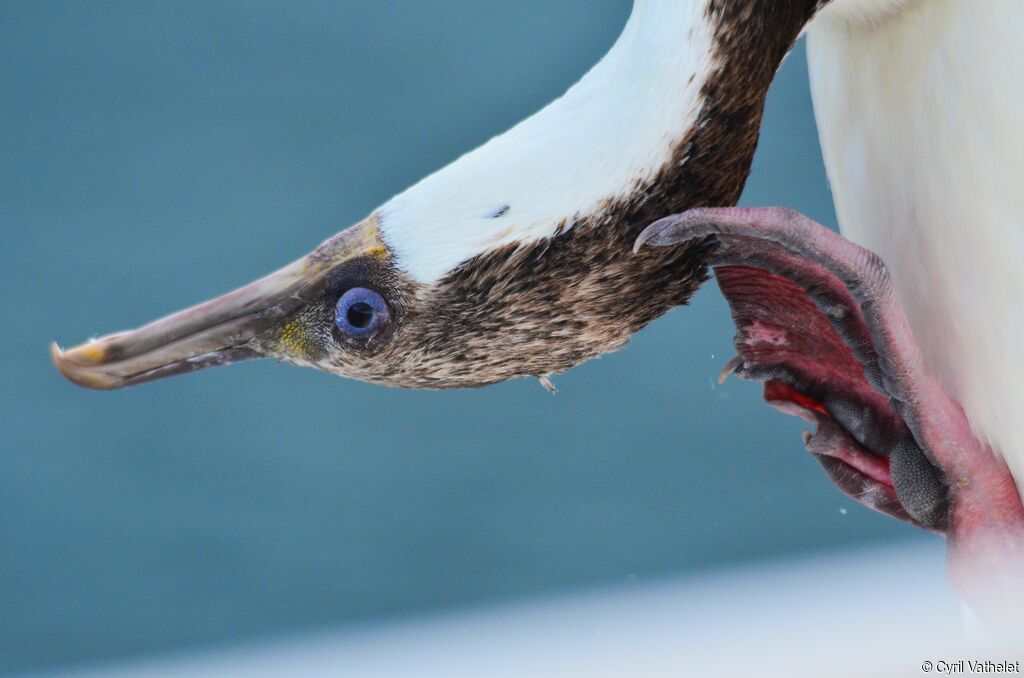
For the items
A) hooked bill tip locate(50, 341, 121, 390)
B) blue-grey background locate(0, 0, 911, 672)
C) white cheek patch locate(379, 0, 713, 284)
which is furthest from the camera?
blue-grey background locate(0, 0, 911, 672)

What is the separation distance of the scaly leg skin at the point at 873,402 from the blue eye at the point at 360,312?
351 millimetres

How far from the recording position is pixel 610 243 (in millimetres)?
1472

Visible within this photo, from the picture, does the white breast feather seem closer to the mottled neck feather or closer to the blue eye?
the mottled neck feather

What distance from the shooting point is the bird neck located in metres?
1.45

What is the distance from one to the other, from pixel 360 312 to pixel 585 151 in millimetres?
303

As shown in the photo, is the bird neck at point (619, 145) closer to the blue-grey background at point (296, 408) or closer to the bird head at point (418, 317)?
the bird head at point (418, 317)

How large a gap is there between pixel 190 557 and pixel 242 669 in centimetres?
223

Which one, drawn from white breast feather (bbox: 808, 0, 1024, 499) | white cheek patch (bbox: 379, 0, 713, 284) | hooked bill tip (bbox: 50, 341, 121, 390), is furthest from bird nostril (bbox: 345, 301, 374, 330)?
white breast feather (bbox: 808, 0, 1024, 499)

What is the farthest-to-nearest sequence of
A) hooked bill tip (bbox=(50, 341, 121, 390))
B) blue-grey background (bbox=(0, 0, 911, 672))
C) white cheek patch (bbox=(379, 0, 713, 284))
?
blue-grey background (bbox=(0, 0, 911, 672))
hooked bill tip (bbox=(50, 341, 121, 390))
white cheek patch (bbox=(379, 0, 713, 284))

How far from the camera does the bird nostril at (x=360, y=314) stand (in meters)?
1.54

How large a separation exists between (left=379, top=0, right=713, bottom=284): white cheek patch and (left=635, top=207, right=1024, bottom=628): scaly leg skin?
121 millimetres

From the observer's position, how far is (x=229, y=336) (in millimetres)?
1594

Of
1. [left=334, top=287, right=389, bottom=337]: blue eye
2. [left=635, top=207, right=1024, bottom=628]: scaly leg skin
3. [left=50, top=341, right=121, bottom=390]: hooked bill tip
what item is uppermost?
[left=50, top=341, right=121, bottom=390]: hooked bill tip

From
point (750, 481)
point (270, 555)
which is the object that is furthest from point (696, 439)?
point (270, 555)
